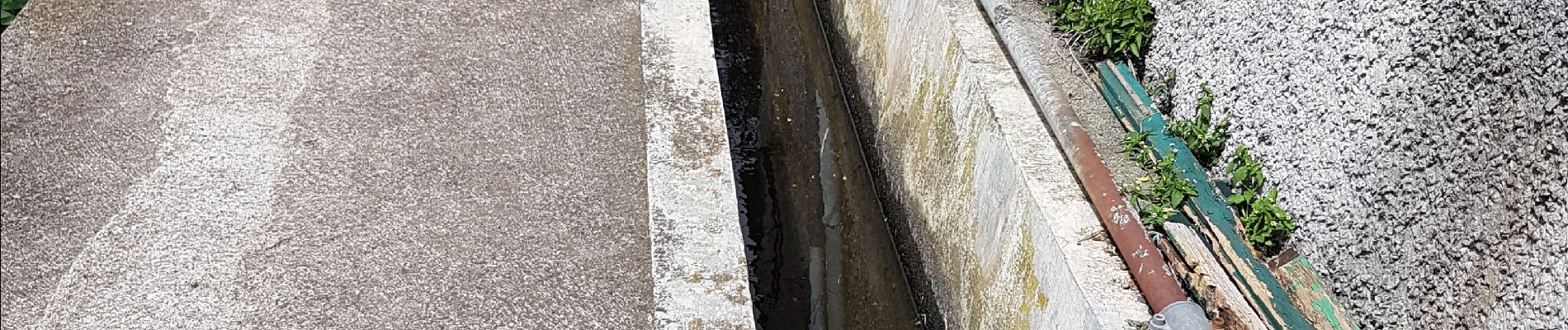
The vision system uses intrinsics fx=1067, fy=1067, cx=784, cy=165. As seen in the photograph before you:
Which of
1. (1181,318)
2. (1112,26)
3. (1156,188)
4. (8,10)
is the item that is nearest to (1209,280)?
(1181,318)

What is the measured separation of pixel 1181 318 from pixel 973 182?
4.18 ft

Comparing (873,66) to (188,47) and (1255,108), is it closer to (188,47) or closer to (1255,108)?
(1255,108)

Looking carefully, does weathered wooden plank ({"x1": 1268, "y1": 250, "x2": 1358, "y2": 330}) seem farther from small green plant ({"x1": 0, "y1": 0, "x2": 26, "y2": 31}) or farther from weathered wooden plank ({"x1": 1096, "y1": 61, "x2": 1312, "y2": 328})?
small green plant ({"x1": 0, "y1": 0, "x2": 26, "y2": 31})

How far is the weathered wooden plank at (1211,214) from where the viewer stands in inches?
106

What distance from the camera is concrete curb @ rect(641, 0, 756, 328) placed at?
10.6ft

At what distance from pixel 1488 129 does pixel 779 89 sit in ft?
11.5

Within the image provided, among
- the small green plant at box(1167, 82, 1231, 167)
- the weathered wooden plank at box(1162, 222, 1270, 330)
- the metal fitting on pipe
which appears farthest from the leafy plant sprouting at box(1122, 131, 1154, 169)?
the metal fitting on pipe

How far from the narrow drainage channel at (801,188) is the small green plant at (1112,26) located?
1.19 meters

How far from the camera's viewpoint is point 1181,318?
2.46m

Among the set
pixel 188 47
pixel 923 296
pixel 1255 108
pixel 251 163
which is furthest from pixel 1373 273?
pixel 188 47

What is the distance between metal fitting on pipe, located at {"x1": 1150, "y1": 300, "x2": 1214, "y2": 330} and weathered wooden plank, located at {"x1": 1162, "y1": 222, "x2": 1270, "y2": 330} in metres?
0.06

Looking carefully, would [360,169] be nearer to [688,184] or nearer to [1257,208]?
[688,184]

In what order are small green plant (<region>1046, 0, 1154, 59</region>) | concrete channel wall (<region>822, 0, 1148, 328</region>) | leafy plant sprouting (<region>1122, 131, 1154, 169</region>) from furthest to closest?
small green plant (<region>1046, 0, 1154, 59</region>) → leafy plant sprouting (<region>1122, 131, 1154, 169</region>) → concrete channel wall (<region>822, 0, 1148, 328</region>)

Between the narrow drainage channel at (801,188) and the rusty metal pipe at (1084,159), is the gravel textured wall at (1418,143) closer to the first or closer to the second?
the rusty metal pipe at (1084,159)
